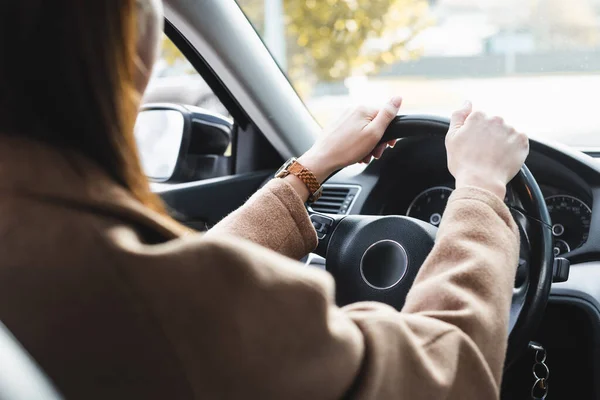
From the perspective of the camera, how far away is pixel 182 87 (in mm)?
2941

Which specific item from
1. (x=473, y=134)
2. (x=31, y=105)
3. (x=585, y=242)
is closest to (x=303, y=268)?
(x=31, y=105)

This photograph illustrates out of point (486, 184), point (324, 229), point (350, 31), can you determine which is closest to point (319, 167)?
point (324, 229)

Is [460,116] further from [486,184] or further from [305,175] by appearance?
[305,175]

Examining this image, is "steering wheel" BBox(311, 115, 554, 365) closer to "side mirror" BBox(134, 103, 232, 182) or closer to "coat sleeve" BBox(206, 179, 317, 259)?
"coat sleeve" BBox(206, 179, 317, 259)

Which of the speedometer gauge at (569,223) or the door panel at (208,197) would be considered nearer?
the speedometer gauge at (569,223)

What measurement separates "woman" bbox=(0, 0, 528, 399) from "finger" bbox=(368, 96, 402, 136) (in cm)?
69

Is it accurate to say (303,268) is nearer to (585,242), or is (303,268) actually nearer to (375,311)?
(375,311)

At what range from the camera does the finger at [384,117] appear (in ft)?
5.16

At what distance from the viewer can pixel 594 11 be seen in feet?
23.4

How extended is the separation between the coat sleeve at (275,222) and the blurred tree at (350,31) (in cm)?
531

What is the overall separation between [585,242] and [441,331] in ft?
3.22

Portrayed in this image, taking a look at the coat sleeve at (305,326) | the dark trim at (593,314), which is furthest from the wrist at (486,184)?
the dark trim at (593,314)

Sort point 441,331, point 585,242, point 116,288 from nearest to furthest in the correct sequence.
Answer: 1. point 116,288
2. point 441,331
3. point 585,242

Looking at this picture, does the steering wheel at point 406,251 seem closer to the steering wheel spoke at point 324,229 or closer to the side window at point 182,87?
the steering wheel spoke at point 324,229
